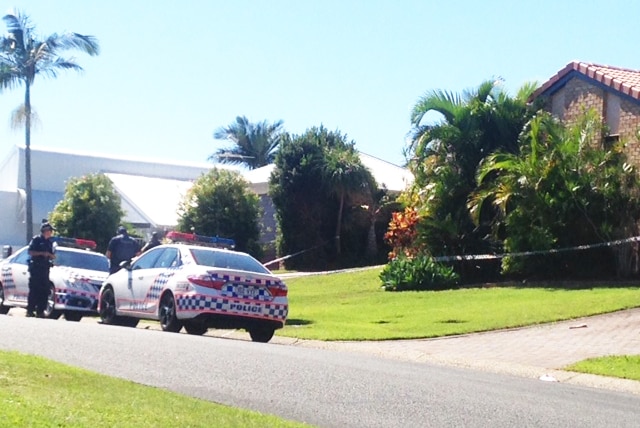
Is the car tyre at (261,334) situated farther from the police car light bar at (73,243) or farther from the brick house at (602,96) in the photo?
the brick house at (602,96)

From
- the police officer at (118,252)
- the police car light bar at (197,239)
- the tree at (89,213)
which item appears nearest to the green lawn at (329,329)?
the police car light bar at (197,239)

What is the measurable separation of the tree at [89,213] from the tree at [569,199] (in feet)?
56.1

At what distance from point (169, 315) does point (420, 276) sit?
10.5 m

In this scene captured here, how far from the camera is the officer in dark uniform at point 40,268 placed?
18891mm

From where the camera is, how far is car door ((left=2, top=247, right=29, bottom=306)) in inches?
794

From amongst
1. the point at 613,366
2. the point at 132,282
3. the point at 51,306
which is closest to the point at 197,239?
the point at 132,282

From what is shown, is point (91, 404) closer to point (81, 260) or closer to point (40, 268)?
point (40, 268)

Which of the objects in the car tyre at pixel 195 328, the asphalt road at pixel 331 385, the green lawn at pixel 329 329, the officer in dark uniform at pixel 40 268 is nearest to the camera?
the green lawn at pixel 329 329

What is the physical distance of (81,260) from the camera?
68.8ft

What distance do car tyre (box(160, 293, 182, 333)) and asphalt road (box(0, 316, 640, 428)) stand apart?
2532mm

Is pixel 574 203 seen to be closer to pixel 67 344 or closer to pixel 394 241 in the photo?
pixel 394 241

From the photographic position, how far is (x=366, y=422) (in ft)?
27.3

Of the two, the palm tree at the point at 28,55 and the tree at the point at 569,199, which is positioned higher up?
the palm tree at the point at 28,55

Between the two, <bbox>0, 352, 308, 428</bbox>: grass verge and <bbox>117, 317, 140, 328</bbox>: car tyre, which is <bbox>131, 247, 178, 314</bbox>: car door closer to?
<bbox>117, 317, 140, 328</bbox>: car tyre
